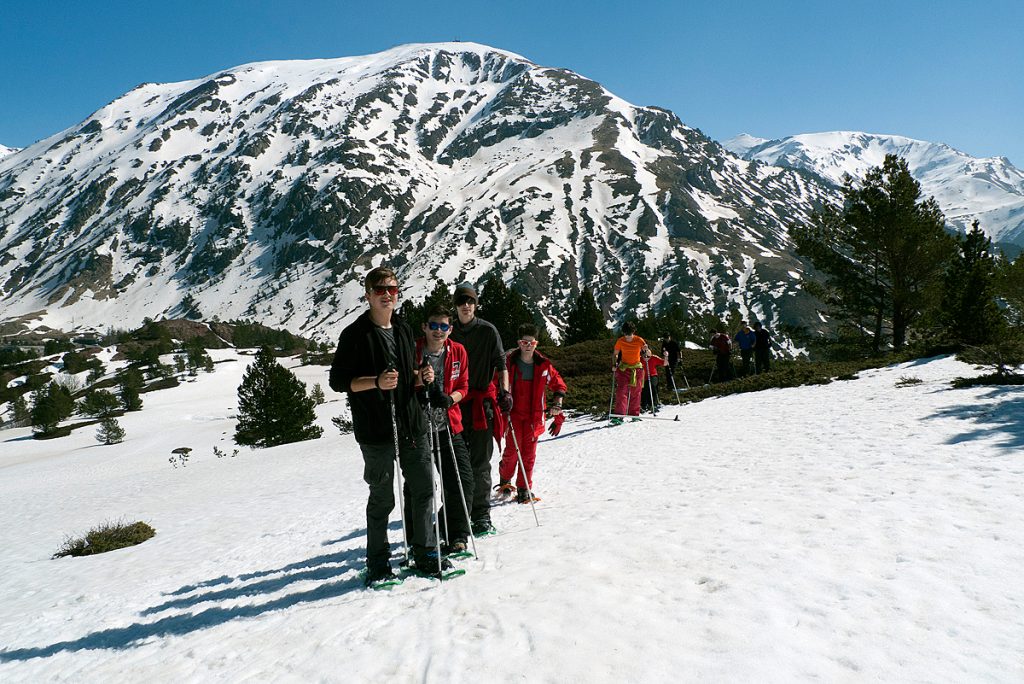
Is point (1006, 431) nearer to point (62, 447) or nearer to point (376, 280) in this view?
point (376, 280)

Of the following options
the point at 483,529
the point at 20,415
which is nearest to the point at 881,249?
the point at 483,529

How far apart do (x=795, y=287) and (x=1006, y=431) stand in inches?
8361

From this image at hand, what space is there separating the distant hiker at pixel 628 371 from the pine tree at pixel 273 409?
1103 inches

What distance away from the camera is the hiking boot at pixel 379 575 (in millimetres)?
4812

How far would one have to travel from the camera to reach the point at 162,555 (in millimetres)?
7715

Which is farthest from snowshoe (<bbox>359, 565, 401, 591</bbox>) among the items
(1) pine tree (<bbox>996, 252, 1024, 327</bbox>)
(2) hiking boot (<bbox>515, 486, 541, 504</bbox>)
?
(1) pine tree (<bbox>996, 252, 1024, 327</bbox>)

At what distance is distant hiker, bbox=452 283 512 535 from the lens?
6102 mm

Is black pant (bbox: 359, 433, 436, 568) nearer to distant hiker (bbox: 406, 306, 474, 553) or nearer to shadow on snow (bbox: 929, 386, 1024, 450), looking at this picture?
distant hiker (bbox: 406, 306, 474, 553)

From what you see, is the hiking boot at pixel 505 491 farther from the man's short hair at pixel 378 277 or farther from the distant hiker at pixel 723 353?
the distant hiker at pixel 723 353

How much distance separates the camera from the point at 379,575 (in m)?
4.83

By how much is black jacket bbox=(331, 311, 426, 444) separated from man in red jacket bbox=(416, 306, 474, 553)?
1.49 feet

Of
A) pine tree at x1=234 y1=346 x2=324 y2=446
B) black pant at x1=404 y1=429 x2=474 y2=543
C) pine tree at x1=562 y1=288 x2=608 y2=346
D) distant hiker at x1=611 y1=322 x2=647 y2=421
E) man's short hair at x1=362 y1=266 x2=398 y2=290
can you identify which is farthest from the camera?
pine tree at x1=562 y1=288 x2=608 y2=346

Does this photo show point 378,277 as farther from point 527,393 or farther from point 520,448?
point 520,448

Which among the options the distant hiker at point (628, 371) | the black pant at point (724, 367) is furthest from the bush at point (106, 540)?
the black pant at point (724, 367)
